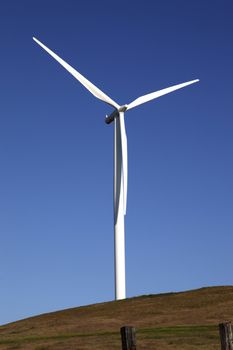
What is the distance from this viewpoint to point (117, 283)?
79625 mm

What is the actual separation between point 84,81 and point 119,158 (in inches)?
396

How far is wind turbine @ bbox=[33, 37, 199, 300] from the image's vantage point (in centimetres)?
7944

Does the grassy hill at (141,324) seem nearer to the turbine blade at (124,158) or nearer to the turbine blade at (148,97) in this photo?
the turbine blade at (124,158)

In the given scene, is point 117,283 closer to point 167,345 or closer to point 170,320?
point 170,320

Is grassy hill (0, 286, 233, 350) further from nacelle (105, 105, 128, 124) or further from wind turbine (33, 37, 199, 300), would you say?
nacelle (105, 105, 128, 124)

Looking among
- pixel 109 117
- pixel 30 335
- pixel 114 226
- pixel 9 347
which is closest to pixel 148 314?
pixel 30 335

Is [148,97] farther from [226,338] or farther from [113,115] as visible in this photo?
[226,338]

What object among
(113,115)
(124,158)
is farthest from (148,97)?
(124,158)

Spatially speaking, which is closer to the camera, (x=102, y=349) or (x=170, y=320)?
(x=102, y=349)


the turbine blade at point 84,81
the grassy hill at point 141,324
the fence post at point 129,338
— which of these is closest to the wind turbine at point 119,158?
the turbine blade at point 84,81

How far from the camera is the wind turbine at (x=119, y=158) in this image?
3127 inches

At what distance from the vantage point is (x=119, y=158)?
3184 inches

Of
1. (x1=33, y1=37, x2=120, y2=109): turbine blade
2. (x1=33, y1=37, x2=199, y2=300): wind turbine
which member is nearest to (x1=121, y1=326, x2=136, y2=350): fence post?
(x1=33, y1=37, x2=199, y2=300): wind turbine

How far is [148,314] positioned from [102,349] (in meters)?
19.9
